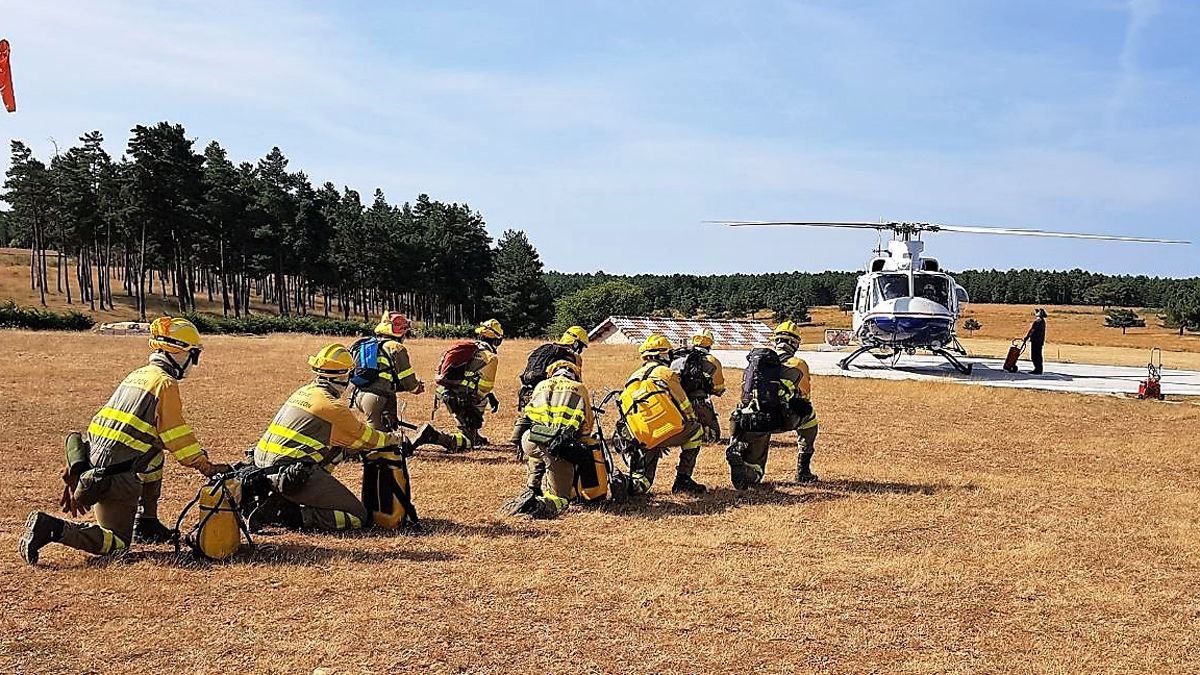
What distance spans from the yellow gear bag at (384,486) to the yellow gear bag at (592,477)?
6.77 ft

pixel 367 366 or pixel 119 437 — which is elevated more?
pixel 367 366

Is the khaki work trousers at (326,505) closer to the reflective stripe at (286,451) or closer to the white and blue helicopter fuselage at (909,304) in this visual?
the reflective stripe at (286,451)

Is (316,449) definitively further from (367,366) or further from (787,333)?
(787,333)

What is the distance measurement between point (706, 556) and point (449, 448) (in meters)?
6.54

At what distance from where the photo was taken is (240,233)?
211ft

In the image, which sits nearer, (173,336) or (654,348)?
(173,336)

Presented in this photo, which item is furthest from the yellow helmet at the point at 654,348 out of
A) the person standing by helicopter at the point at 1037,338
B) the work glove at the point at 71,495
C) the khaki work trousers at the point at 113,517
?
the person standing by helicopter at the point at 1037,338

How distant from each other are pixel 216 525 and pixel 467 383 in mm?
6652

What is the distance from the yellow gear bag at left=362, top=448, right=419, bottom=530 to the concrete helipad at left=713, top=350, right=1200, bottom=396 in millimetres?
18685

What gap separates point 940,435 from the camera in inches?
713

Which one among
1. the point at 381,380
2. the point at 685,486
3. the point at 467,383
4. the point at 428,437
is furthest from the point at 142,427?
the point at 467,383

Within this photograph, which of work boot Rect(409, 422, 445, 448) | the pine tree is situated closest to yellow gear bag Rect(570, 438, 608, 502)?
work boot Rect(409, 422, 445, 448)

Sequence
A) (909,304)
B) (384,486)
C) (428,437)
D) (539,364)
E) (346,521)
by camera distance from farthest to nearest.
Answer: (909,304)
(428,437)
(539,364)
(384,486)
(346,521)

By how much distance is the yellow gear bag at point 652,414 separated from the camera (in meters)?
10.7
